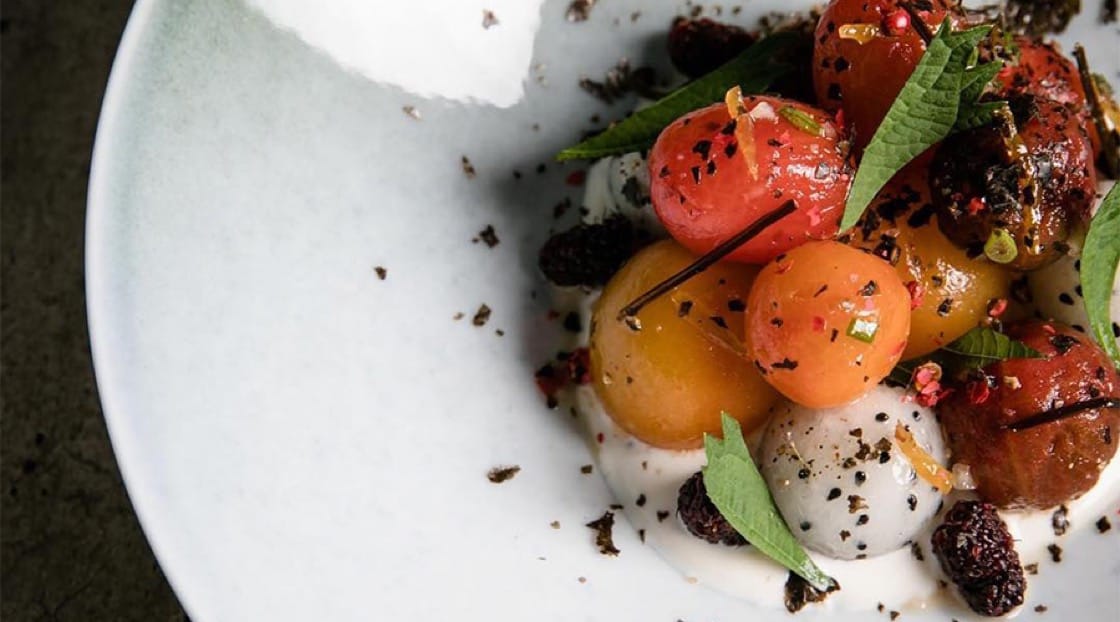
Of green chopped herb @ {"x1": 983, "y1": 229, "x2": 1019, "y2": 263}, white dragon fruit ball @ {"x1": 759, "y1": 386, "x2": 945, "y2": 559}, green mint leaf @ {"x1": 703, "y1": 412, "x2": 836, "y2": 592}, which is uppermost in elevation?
green chopped herb @ {"x1": 983, "y1": 229, "x2": 1019, "y2": 263}

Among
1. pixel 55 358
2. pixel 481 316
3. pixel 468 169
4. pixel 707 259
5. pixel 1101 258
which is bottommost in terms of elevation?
pixel 55 358

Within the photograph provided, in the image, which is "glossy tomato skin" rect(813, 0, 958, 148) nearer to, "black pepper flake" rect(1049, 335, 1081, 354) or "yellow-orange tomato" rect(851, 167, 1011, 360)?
"yellow-orange tomato" rect(851, 167, 1011, 360)

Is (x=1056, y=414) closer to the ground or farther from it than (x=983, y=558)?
farther from it

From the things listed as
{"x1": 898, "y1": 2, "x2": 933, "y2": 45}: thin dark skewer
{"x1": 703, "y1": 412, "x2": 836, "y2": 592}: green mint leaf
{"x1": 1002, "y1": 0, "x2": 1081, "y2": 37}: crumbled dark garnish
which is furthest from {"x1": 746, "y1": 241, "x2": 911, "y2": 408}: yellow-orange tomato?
{"x1": 1002, "y1": 0, "x2": 1081, "y2": 37}: crumbled dark garnish

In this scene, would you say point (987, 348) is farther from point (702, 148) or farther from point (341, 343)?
point (341, 343)

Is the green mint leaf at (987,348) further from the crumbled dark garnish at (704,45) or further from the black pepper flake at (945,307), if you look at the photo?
the crumbled dark garnish at (704,45)

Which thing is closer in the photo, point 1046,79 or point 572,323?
point 1046,79

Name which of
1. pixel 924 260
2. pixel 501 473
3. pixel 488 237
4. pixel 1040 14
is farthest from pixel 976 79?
pixel 501 473

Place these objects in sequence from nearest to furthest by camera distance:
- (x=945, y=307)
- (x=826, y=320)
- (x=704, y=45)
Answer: (x=826, y=320) < (x=945, y=307) < (x=704, y=45)
